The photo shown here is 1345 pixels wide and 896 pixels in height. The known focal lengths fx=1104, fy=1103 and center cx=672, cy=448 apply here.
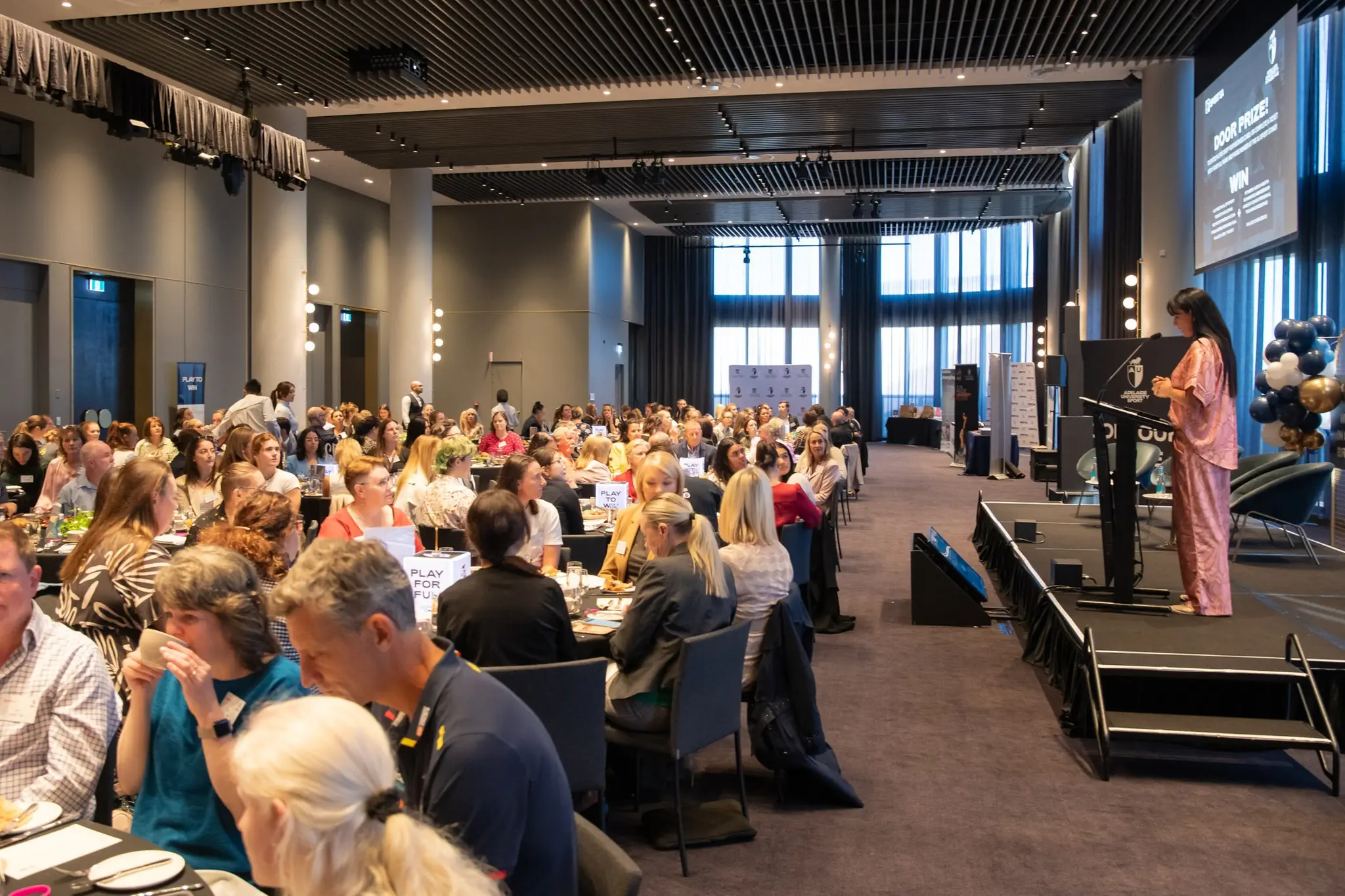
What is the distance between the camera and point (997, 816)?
433 centimetres

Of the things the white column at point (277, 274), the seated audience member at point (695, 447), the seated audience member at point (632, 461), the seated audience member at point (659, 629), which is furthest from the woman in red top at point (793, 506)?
the white column at point (277, 274)

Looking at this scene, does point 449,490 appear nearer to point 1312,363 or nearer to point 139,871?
point 139,871

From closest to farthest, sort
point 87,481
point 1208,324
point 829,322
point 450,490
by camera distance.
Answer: point 1208,324
point 450,490
point 87,481
point 829,322

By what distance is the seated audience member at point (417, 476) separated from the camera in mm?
6758

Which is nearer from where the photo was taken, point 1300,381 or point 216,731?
point 216,731

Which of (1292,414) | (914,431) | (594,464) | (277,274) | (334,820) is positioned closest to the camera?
(334,820)

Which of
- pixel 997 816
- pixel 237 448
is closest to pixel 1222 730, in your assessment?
pixel 997 816

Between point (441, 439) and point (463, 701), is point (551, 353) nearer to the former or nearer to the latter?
point (441, 439)

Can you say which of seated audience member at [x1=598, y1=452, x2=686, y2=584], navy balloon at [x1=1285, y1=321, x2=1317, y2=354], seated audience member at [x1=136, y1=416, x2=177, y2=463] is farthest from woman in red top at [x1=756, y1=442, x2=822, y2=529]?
navy balloon at [x1=1285, y1=321, x2=1317, y2=354]

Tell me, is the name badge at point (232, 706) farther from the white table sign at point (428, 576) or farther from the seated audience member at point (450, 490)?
the seated audience member at point (450, 490)

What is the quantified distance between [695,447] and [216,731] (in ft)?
31.2

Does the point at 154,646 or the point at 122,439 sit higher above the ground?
the point at 122,439

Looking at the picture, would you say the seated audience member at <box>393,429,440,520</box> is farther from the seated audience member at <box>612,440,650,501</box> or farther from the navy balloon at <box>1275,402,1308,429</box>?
the navy balloon at <box>1275,402,1308,429</box>

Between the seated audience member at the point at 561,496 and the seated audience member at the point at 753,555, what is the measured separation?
203 cm
